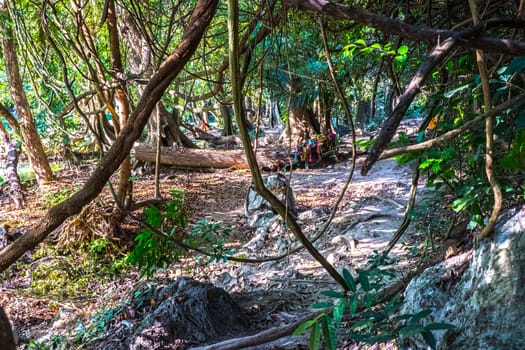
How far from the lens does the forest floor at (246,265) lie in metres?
2.70

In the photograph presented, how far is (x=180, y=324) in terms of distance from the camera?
2.11 m

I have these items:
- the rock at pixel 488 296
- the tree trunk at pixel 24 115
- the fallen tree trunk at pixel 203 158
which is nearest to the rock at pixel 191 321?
the rock at pixel 488 296

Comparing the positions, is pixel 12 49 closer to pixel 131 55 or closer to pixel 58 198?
pixel 131 55

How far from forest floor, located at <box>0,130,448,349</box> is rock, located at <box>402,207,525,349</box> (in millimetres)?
650

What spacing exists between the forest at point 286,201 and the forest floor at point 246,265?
0.03 metres

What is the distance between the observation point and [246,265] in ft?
12.1

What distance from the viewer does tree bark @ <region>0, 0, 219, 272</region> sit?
0.98 metres

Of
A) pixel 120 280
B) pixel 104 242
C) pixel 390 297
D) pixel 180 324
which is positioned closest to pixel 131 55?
pixel 104 242

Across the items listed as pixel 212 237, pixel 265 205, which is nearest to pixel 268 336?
pixel 212 237

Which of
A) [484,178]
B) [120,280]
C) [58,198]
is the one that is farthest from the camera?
[58,198]

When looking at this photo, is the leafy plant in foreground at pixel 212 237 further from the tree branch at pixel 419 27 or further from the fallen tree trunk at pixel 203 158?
the fallen tree trunk at pixel 203 158

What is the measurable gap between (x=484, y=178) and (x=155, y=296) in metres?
2.20

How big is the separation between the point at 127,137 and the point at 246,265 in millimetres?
2858

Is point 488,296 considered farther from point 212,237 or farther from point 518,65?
point 212,237
